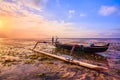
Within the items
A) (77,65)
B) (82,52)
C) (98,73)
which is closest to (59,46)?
(82,52)

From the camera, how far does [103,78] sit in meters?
7.07

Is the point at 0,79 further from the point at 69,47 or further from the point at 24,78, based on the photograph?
the point at 69,47

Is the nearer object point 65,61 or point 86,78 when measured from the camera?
point 86,78

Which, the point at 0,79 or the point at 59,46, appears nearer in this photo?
the point at 0,79

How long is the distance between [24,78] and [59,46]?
17.2 meters

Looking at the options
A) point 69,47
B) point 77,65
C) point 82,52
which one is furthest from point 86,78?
point 69,47

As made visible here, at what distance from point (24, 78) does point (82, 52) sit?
1257cm

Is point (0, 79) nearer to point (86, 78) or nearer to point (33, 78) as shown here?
point (33, 78)

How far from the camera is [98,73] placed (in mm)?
7926

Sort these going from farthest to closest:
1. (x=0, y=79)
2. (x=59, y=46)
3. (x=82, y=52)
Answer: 1. (x=59, y=46)
2. (x=82, y=52)
3. (x=0, y=79)

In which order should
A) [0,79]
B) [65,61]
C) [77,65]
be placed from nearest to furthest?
[0,79] → [77,65] → [65,61]

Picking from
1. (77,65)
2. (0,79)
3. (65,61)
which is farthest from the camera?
(65,61)

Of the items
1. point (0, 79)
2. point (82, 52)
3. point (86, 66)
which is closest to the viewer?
point (0, 79)

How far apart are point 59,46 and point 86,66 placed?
14.9 metres
